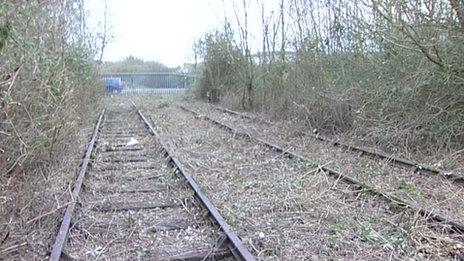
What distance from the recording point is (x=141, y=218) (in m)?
5.55

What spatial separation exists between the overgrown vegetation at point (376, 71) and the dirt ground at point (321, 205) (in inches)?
58.5

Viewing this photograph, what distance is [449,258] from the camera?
4.21 meters

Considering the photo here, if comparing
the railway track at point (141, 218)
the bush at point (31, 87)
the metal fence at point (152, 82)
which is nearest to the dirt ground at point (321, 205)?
the railway track at point (141, 218)

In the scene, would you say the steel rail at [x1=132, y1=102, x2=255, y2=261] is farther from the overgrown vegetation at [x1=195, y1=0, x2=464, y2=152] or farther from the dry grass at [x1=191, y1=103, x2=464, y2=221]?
the overgrown vegetation at [x1=195, y1=0, x2=464, y2=152]

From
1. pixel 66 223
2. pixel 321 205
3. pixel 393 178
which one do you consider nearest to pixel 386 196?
pixel 321 205

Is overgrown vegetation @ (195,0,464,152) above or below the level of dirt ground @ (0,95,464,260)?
above

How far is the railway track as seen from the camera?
4.50 metres

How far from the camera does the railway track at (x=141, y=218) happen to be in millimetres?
4496

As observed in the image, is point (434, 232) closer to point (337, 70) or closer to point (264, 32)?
point (337, 70)

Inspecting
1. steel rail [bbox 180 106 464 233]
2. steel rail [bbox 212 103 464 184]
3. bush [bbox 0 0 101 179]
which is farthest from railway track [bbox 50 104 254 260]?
steel rail [bbox 212 103 464 184]

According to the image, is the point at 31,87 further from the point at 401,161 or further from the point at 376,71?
the point at 376,71

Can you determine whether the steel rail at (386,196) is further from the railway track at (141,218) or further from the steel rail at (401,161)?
the railway track at (141,218)

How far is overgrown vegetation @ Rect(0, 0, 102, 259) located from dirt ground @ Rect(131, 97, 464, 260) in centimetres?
213

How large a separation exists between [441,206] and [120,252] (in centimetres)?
366
